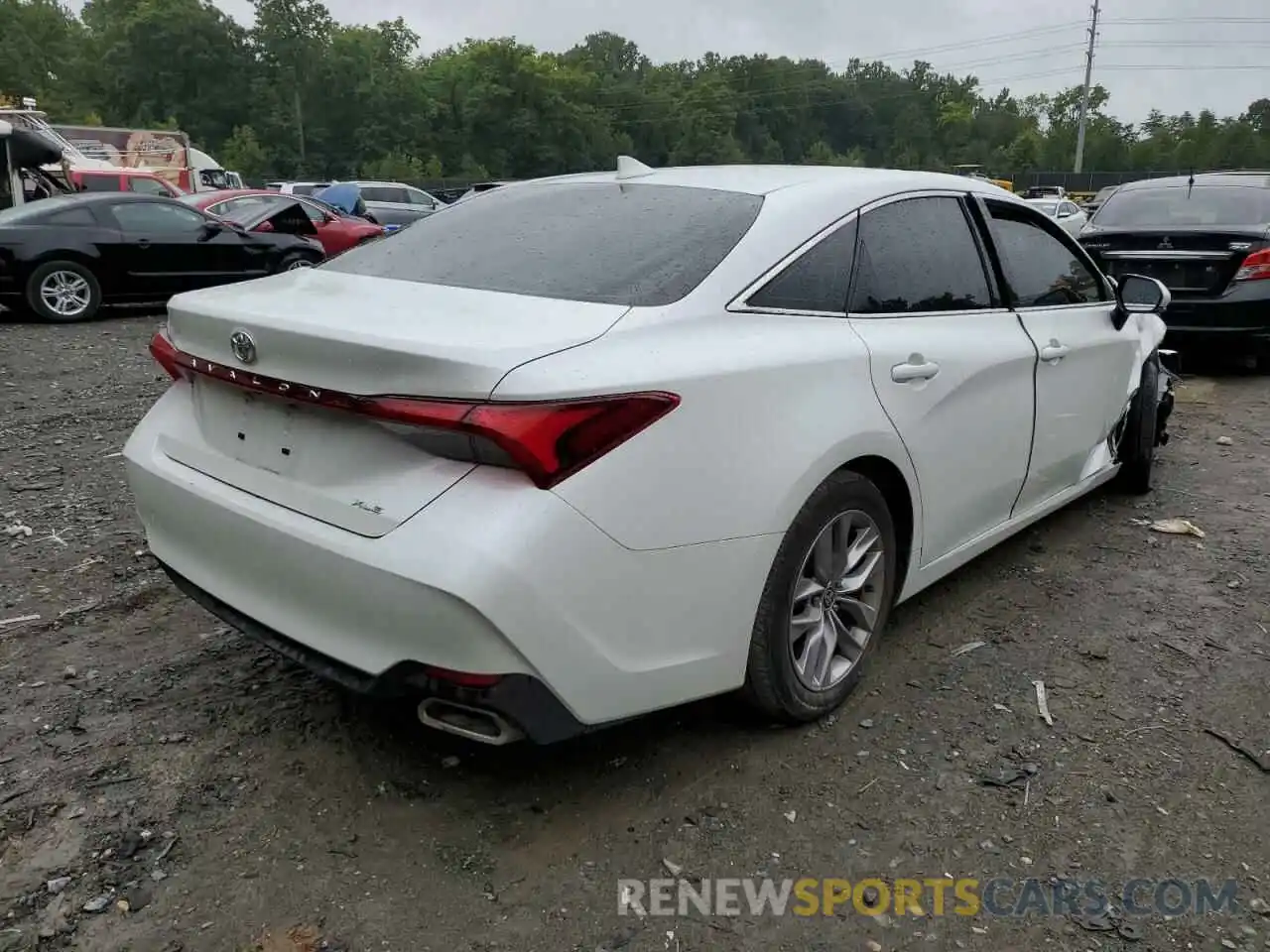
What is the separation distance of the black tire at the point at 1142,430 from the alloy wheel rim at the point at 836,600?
2374 mm

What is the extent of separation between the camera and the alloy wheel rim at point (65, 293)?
10.1 metres

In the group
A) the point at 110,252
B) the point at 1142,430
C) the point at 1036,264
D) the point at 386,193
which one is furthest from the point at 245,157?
the point at 1036,264

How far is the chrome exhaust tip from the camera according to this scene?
213cm

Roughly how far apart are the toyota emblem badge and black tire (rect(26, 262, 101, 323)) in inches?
360

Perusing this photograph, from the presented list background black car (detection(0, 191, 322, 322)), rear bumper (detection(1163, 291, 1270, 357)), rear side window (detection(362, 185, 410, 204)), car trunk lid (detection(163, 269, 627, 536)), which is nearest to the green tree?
rear side window (detection(362, 185, 410, 204))

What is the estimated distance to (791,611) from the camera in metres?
2.61

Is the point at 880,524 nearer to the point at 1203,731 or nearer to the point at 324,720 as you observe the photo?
the point at 1203,731

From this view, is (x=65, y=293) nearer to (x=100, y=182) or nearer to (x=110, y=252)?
(x=110, y=252)

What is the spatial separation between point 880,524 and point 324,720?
168 centimetres

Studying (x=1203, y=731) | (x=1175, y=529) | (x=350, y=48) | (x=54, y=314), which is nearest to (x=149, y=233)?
(x=54, y=314)

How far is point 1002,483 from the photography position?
3.50 m

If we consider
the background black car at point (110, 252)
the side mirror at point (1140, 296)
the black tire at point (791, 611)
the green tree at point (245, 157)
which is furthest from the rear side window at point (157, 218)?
the green tree at point (245, 157)

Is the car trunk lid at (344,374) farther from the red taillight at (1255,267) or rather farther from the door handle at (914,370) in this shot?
the red taillight at (1255,267)

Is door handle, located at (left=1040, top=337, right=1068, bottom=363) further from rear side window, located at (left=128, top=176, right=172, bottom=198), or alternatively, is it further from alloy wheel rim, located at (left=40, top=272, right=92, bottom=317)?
rear side window, located at (left=128, top=176, right=172, bottom=198)
